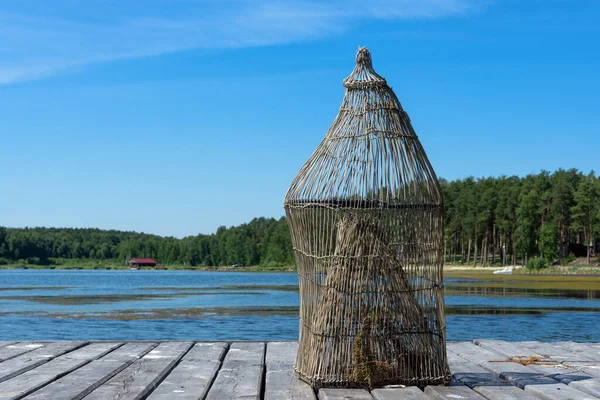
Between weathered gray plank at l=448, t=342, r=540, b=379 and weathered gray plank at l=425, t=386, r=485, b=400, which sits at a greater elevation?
weathered gray plank at l=448, t=342, r=540, b=379

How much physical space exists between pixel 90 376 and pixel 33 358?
1446 millimetres

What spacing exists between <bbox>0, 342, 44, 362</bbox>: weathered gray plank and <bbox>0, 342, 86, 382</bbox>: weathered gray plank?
0.09 meters

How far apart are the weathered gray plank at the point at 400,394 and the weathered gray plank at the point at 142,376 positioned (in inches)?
72.9

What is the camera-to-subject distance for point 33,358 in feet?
26.3

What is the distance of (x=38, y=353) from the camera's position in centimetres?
843

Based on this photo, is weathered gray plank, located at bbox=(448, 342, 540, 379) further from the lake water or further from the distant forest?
the distant forest

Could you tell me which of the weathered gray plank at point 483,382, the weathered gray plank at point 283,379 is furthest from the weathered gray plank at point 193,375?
the weathered gray plank at point 483,382

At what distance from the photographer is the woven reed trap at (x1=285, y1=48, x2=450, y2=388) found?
6375 mm

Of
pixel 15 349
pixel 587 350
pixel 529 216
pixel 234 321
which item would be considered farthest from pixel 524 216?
pixel 15 349

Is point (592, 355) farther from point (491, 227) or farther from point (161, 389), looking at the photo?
point (491, 227)

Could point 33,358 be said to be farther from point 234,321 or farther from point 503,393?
point 234,321

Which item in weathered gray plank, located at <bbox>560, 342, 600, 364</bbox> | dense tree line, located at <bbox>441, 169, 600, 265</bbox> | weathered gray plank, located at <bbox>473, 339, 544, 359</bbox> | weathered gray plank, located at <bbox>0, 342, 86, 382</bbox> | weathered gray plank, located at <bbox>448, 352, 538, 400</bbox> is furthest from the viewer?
dense tree line, located at <bbox>441, 169, 600, 265</bbox>

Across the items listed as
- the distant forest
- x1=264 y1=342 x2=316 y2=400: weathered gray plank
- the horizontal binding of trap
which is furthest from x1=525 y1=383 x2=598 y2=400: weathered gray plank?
the distant forest

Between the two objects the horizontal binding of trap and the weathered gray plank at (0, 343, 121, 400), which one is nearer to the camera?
the weathered gray plank at (0, 343, 121, 400)
